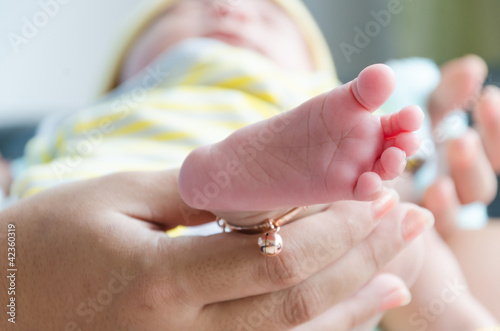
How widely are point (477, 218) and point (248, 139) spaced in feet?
2.14

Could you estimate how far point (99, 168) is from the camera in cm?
62

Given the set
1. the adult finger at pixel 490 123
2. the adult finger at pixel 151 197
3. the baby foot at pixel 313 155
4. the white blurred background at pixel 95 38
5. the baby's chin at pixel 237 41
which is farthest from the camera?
the white blurred background at pixel 95 38

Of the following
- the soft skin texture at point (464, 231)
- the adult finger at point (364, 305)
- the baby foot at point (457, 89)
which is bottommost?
the soft skin texture at point (464, 231)

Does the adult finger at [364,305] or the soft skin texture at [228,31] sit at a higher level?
the soft skin texture at [228,31]

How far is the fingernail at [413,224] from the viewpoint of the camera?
0.45 m

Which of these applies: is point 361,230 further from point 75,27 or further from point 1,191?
point 75,27

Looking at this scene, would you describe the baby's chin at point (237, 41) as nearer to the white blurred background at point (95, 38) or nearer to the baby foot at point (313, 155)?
the white blurred background at point (95, 38)

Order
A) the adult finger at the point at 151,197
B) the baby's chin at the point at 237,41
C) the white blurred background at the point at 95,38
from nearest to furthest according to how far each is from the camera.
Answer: the adult finger at the point at 151,197
the baby's chin at the point at 237,41
the white blurred background at the point at 95,38

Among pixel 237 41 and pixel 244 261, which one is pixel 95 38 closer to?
pixel 237 41

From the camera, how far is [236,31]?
3.13 feet

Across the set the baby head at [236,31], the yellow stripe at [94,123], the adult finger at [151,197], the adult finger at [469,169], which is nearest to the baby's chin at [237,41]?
the baby head at [236,31]

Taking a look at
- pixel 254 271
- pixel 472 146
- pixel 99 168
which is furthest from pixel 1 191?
pixel 472 146

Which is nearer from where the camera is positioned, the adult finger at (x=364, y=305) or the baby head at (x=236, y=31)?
the adult finger at (x=364, y=305)

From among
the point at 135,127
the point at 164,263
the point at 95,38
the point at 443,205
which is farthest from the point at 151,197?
the point at 95,38
